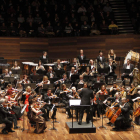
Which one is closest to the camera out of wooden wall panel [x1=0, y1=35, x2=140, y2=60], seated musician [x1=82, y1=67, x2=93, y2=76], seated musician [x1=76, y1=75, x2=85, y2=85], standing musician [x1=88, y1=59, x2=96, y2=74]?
seated musician [x1=76, y1=75, x2=85, y2=85]

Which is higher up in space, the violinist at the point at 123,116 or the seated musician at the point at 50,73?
the seated musician at the point at 50,73

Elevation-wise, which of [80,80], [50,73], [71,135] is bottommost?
[71,135]

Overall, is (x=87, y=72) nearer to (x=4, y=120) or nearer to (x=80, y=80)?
(x=80, y=80)

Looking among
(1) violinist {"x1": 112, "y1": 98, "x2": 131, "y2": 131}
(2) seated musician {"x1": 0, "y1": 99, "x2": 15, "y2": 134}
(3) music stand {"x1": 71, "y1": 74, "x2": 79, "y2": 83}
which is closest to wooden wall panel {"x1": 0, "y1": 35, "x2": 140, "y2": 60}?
(3) music stand {"x1": 71, "y1": 74, "x2": 79, "y2": 83}

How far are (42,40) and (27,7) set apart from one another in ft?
5.65

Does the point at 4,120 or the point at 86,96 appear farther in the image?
the point at 86,96

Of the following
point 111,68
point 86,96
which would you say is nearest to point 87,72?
point 111,68

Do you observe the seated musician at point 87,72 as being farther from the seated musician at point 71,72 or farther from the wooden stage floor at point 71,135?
the wooden stage floor at point 71,135

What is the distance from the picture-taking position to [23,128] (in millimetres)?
8664

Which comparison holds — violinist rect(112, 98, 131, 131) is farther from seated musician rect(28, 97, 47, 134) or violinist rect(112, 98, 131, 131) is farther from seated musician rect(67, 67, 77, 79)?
seated musician rect(67, 67, 77, 79)

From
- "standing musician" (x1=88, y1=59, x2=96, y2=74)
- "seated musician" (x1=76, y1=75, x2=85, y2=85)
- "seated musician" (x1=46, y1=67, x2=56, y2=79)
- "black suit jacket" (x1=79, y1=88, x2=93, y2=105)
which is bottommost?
"black suit jacket" (x1=79, y1=88, x2=93, y2=105)

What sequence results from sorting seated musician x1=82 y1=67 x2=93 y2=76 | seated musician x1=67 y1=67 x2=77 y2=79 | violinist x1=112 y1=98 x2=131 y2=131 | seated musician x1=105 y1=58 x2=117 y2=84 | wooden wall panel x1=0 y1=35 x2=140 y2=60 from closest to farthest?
violinist x1=112 y1=98 x2=131 y2=131, seated musician x1=82 y1=67 x2=93 y2=76, seated musician x1=67 y1=67 x2=77 y2=79, seated musician x1=105 y1=58 x2=117 y2=84, wooden wall panel x1=0 y1=35 x2=140 y2=60

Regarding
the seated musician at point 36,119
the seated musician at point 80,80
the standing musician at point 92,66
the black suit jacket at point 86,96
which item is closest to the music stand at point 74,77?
the seated musician at point 80,80

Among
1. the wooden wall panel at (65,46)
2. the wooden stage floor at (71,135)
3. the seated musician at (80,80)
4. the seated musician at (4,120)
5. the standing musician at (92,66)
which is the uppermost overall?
the wooden wall panel at (65,46)
